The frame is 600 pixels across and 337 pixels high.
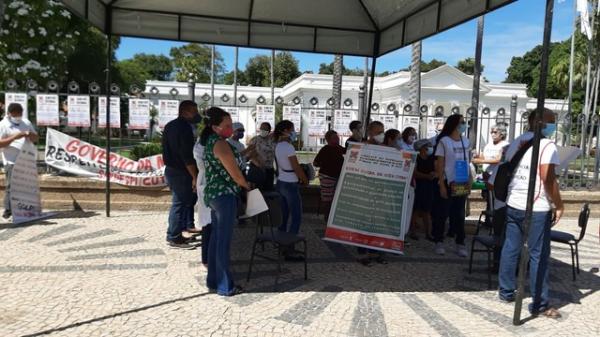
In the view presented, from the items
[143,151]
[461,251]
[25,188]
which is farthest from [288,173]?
[143,151]

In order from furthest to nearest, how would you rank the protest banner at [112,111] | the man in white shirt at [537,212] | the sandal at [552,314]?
the protest banner at [112,111]
the sandal at [552,314]
the man in white shirt at [537,212]

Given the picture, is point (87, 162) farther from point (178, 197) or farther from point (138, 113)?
point (178, 197)

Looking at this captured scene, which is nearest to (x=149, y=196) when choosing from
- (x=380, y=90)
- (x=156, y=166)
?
(x=156, y=166)

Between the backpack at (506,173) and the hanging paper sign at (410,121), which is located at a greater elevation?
the hanging paper sign at (410,121)

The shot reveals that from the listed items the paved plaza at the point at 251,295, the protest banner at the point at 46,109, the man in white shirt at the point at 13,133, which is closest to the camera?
the paved plaza at the point at 251,295

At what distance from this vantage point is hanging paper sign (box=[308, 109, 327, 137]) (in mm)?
9348

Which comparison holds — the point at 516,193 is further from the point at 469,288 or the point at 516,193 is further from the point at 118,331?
the point at 118,331

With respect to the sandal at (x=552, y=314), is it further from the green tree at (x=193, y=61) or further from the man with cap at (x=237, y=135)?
the green tree at (x=193, y=61)

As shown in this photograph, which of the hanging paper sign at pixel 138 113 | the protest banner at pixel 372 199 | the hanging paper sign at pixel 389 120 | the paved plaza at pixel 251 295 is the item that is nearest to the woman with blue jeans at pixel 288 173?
the protest banner at pixel 372 199

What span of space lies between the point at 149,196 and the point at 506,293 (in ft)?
21.2

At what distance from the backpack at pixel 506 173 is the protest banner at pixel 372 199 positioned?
1.39 meters

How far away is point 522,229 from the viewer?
14.7 feet

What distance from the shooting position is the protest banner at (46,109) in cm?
845

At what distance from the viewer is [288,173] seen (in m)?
5.89
